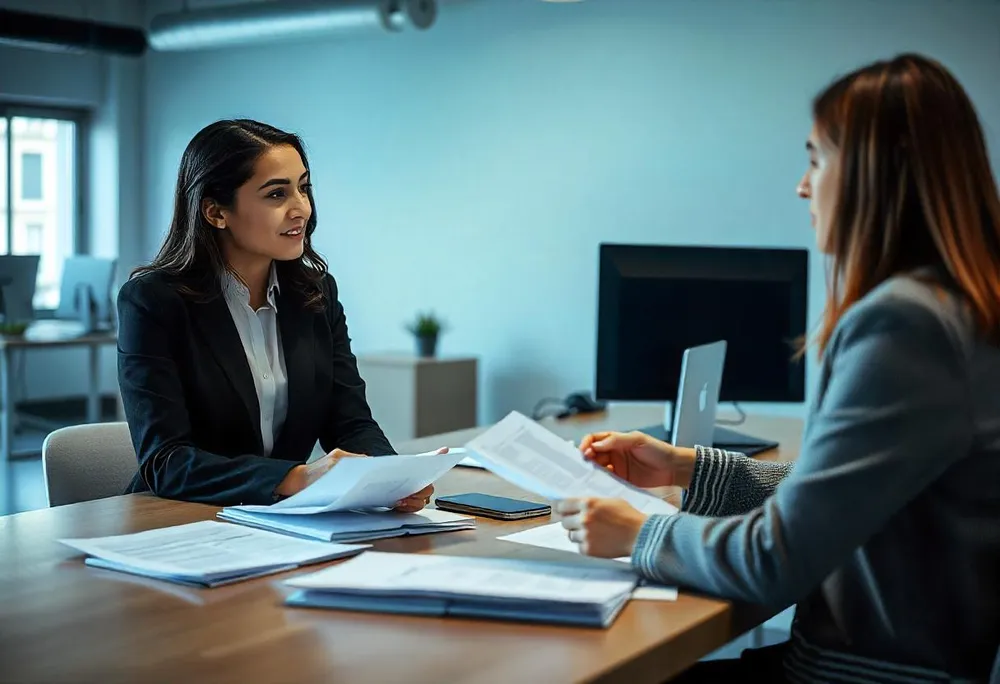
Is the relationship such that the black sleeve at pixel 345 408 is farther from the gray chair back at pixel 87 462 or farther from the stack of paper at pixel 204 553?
the stack of paper at pixel 204 553

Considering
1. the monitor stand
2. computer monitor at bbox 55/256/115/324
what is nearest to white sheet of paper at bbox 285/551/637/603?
the monitor stand

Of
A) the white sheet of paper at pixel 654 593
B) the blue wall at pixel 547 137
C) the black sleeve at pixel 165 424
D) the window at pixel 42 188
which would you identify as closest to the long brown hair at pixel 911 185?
the white sheet of paper at pixel 654 593

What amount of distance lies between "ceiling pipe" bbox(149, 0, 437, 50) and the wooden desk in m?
4.96

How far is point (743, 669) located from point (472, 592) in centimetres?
47

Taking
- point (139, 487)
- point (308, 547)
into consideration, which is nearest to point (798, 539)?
point (308, 547)

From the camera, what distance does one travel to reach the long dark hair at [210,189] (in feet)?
7.77

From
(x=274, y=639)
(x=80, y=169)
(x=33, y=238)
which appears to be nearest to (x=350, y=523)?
(x=274, y=639)

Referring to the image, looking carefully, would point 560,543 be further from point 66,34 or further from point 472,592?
point 66,34

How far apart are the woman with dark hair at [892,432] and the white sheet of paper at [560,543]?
0.07 feet

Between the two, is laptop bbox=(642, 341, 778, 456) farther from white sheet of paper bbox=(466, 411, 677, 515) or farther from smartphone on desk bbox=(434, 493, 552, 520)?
white sheet of paper bbox=(466, 411, 677, 515)

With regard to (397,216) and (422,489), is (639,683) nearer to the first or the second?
(422,489)

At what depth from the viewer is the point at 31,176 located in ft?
27.5

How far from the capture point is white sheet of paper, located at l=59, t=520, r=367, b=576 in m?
1.49

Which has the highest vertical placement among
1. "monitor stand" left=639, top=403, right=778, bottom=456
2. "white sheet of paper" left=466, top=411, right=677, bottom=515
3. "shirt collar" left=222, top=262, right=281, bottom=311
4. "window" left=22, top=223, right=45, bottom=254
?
"window" left=22, top=223, right=45, bottom=254
